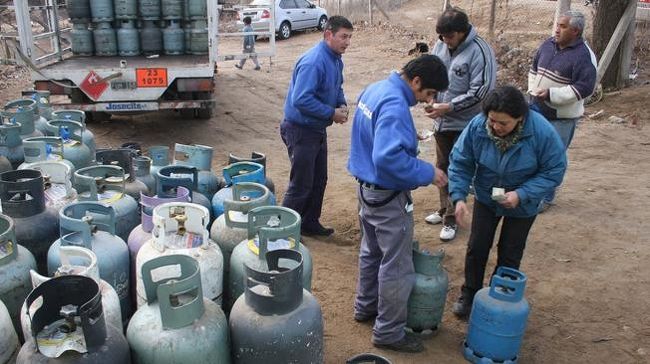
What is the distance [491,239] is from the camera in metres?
3.58

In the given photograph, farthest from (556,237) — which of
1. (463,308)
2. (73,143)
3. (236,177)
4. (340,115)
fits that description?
(73,143)

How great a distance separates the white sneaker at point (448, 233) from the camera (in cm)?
492

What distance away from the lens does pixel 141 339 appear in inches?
86.2

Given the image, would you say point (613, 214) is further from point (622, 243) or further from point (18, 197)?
point (18, 197)

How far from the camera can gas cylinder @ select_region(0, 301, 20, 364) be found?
83.2 inches

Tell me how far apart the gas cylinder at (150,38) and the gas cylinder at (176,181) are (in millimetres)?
5527

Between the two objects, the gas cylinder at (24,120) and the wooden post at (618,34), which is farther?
the wooden post at (618,34)

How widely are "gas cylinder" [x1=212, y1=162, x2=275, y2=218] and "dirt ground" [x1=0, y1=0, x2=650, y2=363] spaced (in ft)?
3.23

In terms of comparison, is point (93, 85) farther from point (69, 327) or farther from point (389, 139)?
point (69, 327)

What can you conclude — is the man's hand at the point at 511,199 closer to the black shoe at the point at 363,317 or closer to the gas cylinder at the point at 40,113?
the black shoe at the point at 363,317

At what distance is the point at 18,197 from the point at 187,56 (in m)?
5.81

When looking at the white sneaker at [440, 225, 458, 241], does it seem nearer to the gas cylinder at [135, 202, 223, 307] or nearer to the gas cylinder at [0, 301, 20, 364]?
the gas cylinder at [135, 202, 223, 307]

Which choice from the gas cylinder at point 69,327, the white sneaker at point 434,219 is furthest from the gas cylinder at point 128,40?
the gas cylinder at point 69,327

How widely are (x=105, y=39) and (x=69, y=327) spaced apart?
716cm
